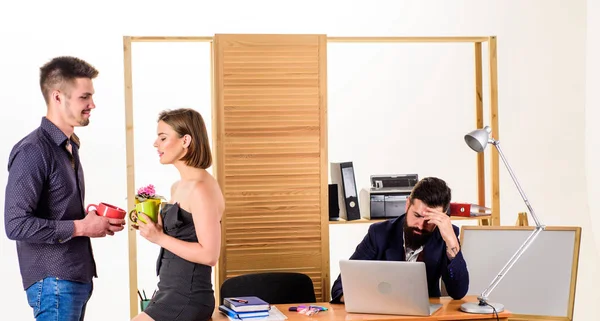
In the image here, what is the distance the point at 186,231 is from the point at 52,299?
643 millimetres

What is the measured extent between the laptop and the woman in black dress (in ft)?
2.00

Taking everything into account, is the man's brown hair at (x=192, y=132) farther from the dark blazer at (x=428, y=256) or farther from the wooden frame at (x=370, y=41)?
the wooden frame at (x=370, y=41)

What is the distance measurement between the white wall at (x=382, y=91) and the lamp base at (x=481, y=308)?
249 cm

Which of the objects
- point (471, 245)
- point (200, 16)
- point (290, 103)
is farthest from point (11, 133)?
point (471, 245)

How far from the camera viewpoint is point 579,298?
21.0 ft

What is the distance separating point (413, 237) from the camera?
4.02 metres

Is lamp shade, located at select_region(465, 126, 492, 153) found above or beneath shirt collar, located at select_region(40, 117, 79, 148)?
beneath

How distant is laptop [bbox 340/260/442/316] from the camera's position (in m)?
3.41

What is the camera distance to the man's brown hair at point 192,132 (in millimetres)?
3418

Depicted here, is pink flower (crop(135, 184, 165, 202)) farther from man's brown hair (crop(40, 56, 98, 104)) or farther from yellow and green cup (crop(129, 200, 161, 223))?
man's brown hair (crop(40, 56, 98, 104))

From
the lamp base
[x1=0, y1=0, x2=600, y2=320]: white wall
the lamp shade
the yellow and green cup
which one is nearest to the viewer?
the yellow and green cup

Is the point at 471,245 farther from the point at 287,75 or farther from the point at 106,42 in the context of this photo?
the point at 106,42

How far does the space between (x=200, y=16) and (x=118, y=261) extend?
6.13 feet

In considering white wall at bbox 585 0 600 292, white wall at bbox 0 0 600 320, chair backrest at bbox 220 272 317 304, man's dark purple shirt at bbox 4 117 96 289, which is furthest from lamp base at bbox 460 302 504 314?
white wall at bbox 585 0 600 292
